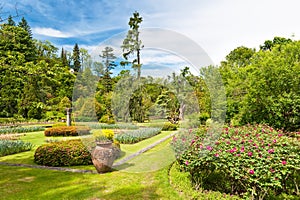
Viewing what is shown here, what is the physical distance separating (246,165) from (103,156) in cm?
307

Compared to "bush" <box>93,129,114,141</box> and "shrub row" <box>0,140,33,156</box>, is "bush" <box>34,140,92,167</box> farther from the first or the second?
"shrub row" <box>0,140,33,156</box>

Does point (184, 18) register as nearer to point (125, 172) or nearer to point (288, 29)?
point (125, 172)

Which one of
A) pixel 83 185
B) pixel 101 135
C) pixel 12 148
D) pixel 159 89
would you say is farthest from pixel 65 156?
pixel 159 89

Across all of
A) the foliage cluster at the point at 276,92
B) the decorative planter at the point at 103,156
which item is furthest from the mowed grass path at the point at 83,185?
the foliage cluster at the point at 276,92

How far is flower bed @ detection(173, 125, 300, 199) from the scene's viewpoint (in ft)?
9.72

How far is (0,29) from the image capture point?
4305 mm

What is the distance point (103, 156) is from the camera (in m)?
4.91

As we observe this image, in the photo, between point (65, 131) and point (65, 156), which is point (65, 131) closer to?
point (65, 131)

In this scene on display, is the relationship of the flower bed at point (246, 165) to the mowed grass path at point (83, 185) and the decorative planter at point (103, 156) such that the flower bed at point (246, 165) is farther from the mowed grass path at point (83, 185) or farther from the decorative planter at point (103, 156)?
the decorative planter at point (103, 156)

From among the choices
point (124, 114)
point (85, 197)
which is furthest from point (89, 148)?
point (124, 114)

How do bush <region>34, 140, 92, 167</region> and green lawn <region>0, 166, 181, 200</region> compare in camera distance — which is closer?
green lawn <region>0, 166, 181, 200</region>

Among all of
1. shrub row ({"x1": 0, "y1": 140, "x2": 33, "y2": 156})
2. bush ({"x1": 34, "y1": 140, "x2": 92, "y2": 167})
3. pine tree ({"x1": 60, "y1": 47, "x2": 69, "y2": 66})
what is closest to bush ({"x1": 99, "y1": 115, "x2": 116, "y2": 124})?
shrub row ({"x1": 0, "y1": 140, "x2": 33, "y2": 156})

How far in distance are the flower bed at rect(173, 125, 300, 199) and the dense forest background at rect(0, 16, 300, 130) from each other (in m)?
3.15

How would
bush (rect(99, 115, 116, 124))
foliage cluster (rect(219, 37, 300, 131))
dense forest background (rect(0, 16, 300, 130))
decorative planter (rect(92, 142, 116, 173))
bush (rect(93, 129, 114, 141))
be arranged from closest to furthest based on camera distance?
1. dense forest background (rect(0, 16, 300, 130))
2. decorative planter (rect(92, 142, 116, 173))
3. bush (rect(93, 129, 114, 141))
4. foliage cluster (rect(219, 37, 300, 131))
5. bush (rect(99, 115, 116, 124))
